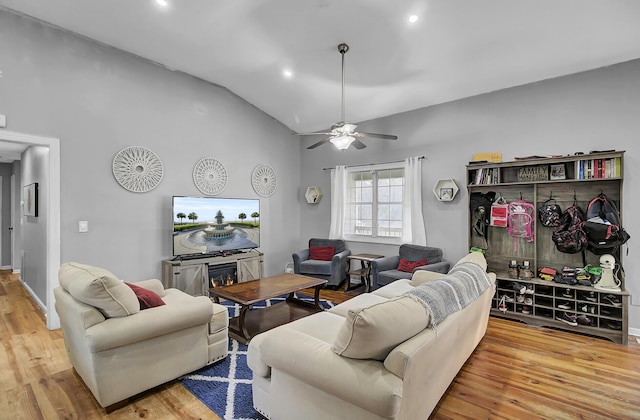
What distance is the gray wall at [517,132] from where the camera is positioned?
10.8 feet

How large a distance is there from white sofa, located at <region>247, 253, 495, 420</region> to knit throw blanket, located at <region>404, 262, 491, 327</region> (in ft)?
0.12

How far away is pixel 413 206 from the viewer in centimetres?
478

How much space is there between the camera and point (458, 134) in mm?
4406

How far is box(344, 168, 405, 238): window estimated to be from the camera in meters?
5.11

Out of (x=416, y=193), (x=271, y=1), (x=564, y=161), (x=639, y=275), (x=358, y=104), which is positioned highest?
(x=271, y=1)

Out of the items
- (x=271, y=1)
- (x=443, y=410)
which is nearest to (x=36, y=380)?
(x=443, y=410)

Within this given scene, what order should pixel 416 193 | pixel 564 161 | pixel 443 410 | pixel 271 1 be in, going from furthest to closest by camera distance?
1. pixel 416 193
2. pixel 564 161
3. pixel 271 1
4. pixel 443 410

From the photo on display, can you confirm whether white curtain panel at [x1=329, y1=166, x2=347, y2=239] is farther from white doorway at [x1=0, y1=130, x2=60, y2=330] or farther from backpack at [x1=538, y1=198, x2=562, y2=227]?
white doorway at [x1=0, y1=130, x2=60, y2=330]

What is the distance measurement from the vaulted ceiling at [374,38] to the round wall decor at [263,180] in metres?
1.61

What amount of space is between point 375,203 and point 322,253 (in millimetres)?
1261

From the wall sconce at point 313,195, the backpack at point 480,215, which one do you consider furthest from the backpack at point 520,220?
the wall sconce at point 313,195

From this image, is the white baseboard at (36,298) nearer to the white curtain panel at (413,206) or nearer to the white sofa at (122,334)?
the white sofa at (122,334)

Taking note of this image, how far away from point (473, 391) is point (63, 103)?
4.90 metres

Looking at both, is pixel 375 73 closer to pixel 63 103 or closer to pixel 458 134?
pixel 458 134
